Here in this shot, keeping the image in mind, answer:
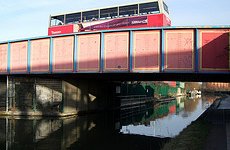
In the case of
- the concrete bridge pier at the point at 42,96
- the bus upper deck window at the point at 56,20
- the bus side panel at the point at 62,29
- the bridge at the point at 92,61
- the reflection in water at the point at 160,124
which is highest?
the bus upper deck window at the point at 56,20

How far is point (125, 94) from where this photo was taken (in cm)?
4619

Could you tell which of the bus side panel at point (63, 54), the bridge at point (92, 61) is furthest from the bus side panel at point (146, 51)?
the bus side panel at point (63, 54)

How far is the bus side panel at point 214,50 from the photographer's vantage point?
747 inches

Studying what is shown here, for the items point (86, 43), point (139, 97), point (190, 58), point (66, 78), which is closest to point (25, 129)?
point (86, 43)

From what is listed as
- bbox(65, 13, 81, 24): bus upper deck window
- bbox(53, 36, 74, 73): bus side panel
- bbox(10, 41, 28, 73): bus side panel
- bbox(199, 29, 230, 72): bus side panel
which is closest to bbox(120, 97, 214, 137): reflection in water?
bbox(199, 29, 230, 72): bus side panel

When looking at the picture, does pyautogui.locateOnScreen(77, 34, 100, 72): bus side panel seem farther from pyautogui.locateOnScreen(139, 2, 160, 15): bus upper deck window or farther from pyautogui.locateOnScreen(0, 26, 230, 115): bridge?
pyautogui.locateOnScreen(139, 2, 160, 15): bus upper deck window

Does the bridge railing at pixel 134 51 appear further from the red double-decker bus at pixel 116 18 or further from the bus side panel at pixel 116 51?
the red double-decker bus at pixel 116 18

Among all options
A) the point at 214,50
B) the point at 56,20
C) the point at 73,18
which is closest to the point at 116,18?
the point at 73,18

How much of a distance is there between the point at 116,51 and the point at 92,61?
216 cm

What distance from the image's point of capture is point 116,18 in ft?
88.2

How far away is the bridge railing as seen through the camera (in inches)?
761

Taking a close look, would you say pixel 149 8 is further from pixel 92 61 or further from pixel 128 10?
pixel 92 61

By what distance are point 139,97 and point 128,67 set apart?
3253 centimetres

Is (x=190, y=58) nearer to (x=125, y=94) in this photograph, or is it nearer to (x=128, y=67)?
(x=128, y=67)
